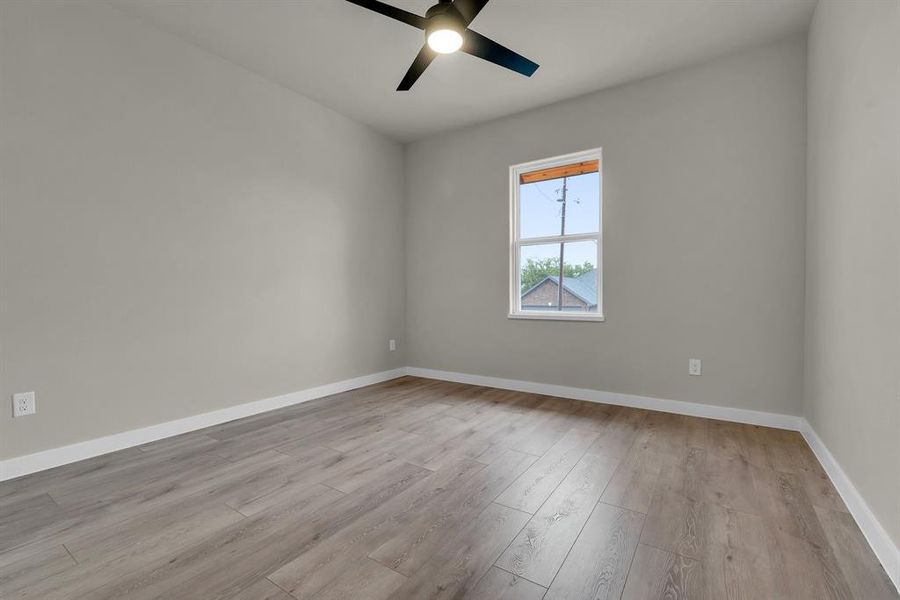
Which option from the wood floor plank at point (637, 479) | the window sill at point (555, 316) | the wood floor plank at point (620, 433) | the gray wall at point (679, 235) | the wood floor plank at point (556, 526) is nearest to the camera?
the wood floor plank at point (556, 526)

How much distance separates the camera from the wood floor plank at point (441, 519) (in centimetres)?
130

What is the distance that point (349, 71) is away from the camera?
3.14 meters

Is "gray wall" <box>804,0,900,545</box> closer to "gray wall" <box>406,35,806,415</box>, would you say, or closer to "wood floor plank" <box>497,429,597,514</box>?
"gray wall" <box>406,35,806,415</box>

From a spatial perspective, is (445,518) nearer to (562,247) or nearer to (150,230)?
(150,230)

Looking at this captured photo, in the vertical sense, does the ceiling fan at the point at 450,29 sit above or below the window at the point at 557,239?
above

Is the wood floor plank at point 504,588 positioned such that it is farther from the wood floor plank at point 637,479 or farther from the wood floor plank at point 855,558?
the wood floor plank at point 855,558

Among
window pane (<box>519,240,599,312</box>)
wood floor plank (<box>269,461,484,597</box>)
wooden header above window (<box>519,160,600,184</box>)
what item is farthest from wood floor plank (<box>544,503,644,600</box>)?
wooden header above window (<box>519,160,600,184</box>)

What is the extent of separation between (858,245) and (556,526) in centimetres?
175

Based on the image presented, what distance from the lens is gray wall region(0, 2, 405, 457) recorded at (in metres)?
2.14

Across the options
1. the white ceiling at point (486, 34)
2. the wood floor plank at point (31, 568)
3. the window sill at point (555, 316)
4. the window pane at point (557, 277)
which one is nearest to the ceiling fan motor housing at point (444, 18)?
the white ceiling at point (486, 34)

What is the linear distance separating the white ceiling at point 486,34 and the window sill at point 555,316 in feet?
6.29

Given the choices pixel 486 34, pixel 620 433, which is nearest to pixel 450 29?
pixel 486 34

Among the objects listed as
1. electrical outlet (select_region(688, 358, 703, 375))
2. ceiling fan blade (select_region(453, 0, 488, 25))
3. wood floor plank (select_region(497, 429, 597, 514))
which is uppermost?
ceiling fan blade (select_region(453, 0, 488, 25))

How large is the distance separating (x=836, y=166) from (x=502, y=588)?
2531 mm
